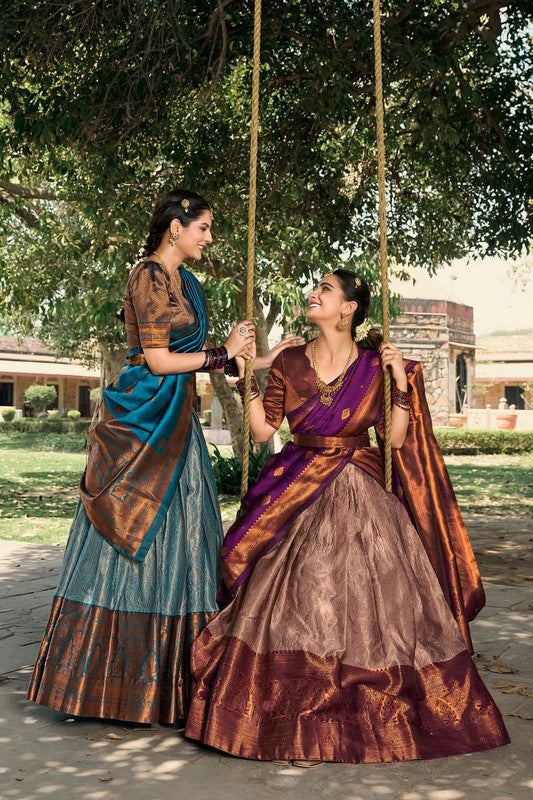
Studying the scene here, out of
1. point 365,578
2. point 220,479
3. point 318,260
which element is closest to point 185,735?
point 365,578

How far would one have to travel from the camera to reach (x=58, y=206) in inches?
581

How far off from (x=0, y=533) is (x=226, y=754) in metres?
6.95

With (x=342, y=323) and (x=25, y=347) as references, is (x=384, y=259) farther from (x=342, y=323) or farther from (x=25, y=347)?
(x=25, y=347)

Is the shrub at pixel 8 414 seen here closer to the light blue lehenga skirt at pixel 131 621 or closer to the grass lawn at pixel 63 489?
the grass lawn at pixel 63 489

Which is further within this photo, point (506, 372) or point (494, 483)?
point (506, 372)

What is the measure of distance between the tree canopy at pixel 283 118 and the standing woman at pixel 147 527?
315cm

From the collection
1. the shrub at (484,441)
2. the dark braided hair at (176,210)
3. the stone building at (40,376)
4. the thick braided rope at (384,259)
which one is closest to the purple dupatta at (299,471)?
the thick braided rope at (384,259)

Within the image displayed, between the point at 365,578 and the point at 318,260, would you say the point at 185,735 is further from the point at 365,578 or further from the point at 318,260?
the point at 318,260

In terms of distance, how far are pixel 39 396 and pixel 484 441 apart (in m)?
18.9

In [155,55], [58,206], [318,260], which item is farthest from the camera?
[58,206]

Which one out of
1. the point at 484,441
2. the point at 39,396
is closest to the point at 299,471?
the point at 484,441

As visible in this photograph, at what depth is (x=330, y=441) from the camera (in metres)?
3.60

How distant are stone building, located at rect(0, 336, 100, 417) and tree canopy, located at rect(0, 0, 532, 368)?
1062 inches

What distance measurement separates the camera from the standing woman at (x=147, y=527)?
3.36 meters
